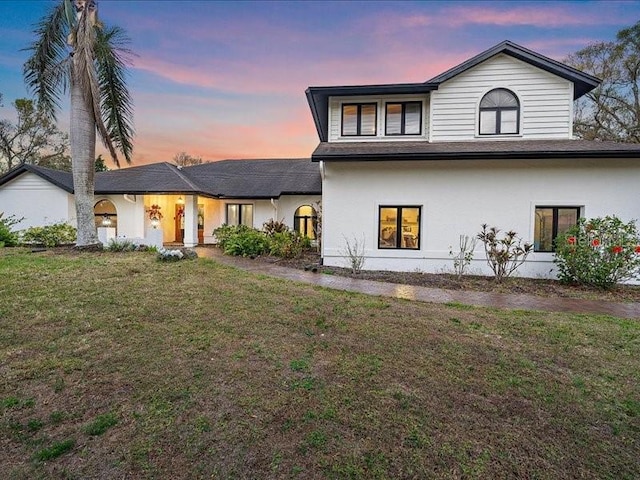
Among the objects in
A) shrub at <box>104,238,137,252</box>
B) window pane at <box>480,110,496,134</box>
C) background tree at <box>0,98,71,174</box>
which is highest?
background tree at <box>0,98,71,174</box>

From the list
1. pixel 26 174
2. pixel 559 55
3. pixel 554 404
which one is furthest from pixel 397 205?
pixel 559 55

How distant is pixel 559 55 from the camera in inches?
814

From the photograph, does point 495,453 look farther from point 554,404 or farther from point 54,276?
point 54,276

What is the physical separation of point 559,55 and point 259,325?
84.3 ft

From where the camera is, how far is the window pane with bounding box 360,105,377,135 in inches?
436

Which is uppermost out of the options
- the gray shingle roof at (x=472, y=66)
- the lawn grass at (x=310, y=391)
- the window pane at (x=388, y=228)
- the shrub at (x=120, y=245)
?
the gray shingle roof at (x=472, y=66)

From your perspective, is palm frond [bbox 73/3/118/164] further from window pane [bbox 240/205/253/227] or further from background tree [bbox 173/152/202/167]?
background tree [bbox 173/152/202/167]

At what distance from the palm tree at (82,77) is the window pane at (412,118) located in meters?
10.7

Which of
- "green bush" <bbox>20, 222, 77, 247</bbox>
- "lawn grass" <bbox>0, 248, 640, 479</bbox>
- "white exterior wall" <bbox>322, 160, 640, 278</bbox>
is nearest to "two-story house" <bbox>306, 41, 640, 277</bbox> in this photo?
"white exterior wall" <bbox>322, 160, 640, 278</bbox>

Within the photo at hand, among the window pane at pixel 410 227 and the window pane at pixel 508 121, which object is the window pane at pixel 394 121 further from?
the window pane at pixel 508 121

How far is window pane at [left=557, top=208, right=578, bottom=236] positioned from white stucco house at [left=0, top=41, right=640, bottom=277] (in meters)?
0.03

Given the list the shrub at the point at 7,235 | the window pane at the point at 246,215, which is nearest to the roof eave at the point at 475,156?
the window pane at the point at 246,215

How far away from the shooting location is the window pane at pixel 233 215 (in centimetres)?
1681

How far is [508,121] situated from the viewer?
10.5 metres
